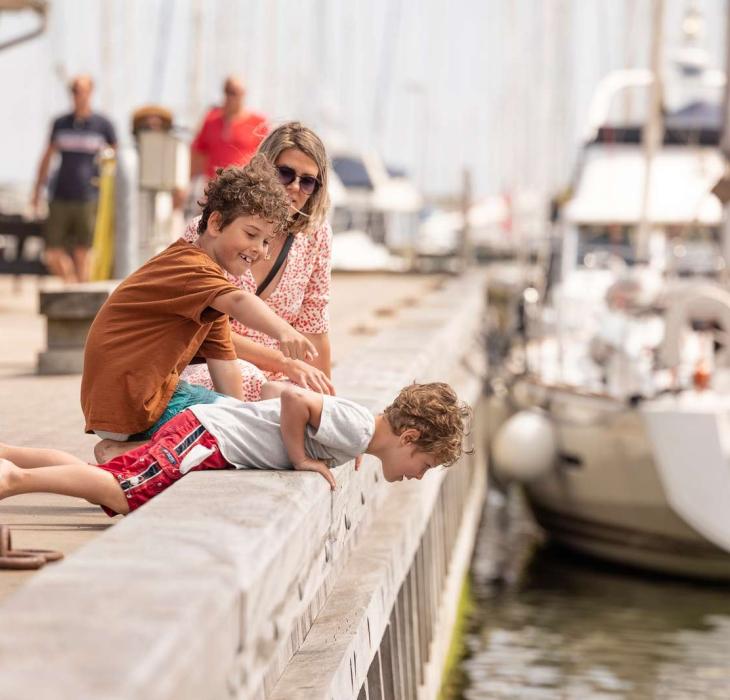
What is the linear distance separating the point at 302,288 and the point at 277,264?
0.66ft

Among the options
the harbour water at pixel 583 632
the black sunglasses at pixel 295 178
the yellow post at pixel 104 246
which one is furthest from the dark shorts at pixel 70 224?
the black sunglasses at pixel 295 178

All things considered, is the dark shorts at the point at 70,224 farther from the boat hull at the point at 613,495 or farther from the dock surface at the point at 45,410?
the boat hull at the point at 613,495

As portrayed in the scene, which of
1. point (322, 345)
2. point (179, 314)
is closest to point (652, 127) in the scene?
point (322, 345)

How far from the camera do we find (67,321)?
10148 mm

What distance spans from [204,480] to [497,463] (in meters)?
10.9

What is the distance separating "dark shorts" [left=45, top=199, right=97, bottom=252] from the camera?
15391 millimetres

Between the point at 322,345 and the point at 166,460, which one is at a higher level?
the point at 322,345

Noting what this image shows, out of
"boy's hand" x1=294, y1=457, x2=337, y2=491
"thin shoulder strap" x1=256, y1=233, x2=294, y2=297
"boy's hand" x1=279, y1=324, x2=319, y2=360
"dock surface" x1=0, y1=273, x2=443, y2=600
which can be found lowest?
"dock surface" x1=0, y1=273, x2=443, y2=600

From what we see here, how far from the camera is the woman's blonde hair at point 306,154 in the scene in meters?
6.46

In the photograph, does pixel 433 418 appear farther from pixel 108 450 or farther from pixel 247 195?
pixel 108 450

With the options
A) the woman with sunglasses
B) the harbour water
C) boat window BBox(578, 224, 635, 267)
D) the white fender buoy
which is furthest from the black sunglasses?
boat window BBox(578, 224, 635, 267)

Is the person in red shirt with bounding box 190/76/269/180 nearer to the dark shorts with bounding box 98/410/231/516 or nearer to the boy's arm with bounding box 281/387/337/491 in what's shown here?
the dark shorts with bounding box 98/410/231/516

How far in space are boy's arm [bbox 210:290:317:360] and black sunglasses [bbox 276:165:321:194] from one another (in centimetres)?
111

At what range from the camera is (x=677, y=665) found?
11586 millimetres
